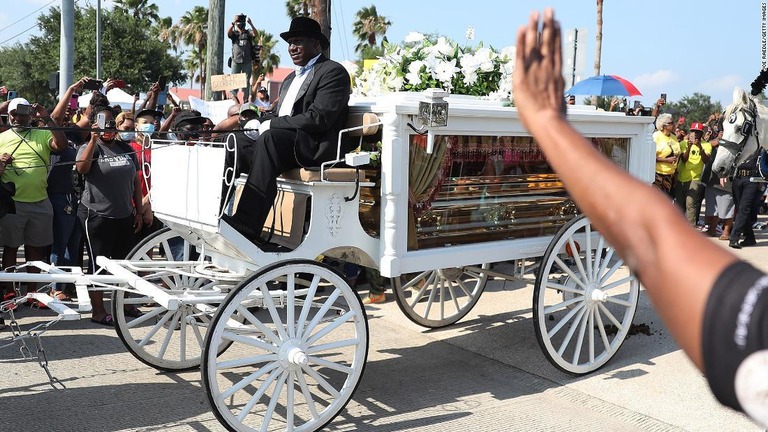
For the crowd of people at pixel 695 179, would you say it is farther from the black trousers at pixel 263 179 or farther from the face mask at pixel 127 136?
the black trousers at pixel 263 179

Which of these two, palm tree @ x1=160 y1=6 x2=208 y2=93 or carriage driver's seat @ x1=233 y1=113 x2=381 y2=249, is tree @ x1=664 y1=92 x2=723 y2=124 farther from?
carriage driver's seat @ x1=233 y1=113 x2=381 y2=249

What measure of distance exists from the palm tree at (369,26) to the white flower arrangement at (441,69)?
4321 cm

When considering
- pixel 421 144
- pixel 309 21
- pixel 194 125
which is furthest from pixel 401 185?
pixel 194 125

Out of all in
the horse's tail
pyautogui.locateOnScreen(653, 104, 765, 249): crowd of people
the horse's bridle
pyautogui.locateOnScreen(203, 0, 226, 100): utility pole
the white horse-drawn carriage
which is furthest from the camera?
pyautogui.locateOnScreen(653, 104, 765, 249): crowd of people

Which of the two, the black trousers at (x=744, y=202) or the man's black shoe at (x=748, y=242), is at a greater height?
the black trousers at (x=744, y=202)

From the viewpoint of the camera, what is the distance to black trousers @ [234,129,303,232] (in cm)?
462

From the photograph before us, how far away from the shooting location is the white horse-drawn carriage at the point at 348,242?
14.3 ft

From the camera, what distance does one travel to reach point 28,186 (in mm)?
6832

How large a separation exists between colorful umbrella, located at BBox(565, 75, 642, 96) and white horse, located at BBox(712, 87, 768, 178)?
5376mm

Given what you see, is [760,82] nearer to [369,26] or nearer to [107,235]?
[107,235]

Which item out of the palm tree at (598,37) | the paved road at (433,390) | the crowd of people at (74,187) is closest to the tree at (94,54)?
the palm tree at (598,37)

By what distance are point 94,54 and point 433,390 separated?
39442 millimetres

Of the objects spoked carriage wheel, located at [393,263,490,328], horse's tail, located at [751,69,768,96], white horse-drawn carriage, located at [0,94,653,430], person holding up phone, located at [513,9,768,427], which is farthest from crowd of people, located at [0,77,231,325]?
horse's tail, located at [751,69,768,96]

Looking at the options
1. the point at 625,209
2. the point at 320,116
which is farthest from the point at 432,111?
the point at 625,209
